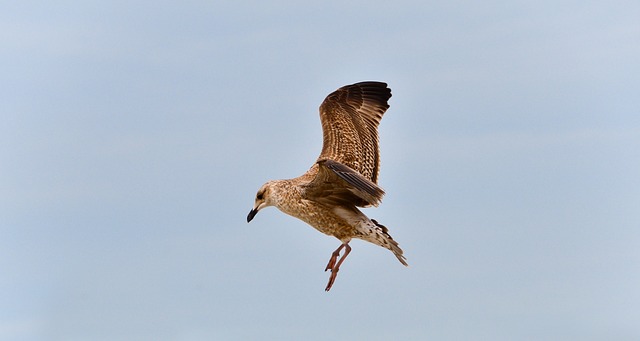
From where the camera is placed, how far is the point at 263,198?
2117cm

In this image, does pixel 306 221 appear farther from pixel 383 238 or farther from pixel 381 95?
pixel 381 95

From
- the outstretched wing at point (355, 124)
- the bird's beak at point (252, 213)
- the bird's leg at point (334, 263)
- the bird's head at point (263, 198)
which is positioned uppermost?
the outstretched wing at point (355, 124)

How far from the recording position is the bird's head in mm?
21000

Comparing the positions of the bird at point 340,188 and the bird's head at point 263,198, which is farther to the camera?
the bird's head at point 263,198

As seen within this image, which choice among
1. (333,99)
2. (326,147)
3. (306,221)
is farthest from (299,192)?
(333,99)

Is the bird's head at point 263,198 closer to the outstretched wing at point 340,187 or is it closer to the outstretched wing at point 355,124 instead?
the outstretched wing at point 340,187

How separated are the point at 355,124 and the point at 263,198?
3072 mm

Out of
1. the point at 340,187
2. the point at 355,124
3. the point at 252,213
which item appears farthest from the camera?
the point at 355,124

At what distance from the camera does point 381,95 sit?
80.0ft

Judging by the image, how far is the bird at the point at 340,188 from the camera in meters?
19.7

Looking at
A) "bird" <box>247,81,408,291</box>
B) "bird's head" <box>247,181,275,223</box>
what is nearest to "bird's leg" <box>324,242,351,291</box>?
"bird" <box>247,81,408,291</box>

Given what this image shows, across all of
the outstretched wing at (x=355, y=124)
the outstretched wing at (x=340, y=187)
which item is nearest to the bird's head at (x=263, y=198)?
the outstretched wing at (x=340, y=187)

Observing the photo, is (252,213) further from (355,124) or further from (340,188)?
(355,124)

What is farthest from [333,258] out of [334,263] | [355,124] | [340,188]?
[355,124]
